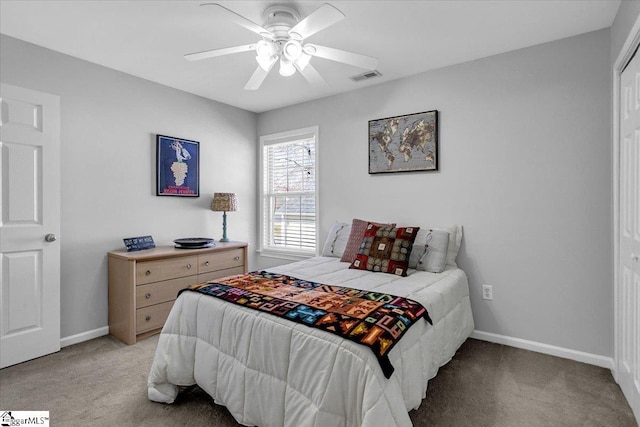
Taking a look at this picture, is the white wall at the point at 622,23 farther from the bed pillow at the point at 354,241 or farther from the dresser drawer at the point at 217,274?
the dresser drawer at the point at 217,274

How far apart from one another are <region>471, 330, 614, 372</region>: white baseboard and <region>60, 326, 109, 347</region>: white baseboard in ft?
11.0

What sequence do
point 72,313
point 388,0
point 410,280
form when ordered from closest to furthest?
point 388,0 → point 410,280 → point 72,313

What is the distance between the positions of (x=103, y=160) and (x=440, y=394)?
3.36 meters

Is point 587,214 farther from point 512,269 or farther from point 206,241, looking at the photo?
point 206,241

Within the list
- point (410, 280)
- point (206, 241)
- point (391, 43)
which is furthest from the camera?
point (206, 241)

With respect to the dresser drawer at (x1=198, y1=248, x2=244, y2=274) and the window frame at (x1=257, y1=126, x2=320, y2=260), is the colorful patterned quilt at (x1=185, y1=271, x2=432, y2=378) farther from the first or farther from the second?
the window frame at (x1=257, y1=126, x2=320, y2=260)

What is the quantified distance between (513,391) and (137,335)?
9.71 ft

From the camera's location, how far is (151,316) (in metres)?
3.02

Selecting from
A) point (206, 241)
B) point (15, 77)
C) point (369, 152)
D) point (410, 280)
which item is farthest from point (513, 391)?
point (15, 77)

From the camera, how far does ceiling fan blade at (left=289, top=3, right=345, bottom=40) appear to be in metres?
1.75

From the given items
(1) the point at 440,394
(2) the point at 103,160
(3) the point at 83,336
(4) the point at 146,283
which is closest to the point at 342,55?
(1) the point at 440,394

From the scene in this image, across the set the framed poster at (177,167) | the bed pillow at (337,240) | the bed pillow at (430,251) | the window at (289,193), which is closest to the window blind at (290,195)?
the window at (289,193)

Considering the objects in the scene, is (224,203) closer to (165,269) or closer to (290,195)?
(290,195)

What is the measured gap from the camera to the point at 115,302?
9.95 feet
